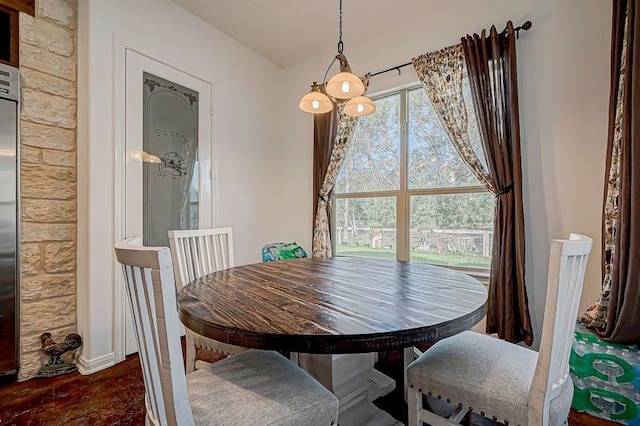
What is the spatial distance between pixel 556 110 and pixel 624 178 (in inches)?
26.8

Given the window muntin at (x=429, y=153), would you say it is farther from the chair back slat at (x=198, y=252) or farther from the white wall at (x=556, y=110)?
the chair back slat at (x=198, y=252)

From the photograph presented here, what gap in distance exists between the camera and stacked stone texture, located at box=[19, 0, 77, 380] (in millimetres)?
1967

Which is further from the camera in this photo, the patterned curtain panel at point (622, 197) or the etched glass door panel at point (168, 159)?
the etched glass door panel at point (168, 159)

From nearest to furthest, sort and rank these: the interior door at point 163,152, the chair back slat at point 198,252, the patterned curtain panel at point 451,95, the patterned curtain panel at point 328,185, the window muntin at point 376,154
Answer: the chair back slat at point 198,252 → the interior door at point 163,152 → the patterned curtain panel at point 451,95 → the window muntin at point 376,154 → the patterned curtain panel at point 328,185

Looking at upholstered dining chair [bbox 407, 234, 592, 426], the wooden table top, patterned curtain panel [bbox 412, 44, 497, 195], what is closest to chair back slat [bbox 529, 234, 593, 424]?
upholstered dining chair [bbox 407, 234, 592, 426]

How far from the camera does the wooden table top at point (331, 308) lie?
2.77 feet

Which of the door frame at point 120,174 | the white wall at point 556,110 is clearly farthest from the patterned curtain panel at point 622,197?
the door frame at point 120,174

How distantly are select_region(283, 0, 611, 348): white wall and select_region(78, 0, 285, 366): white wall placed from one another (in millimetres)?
1946

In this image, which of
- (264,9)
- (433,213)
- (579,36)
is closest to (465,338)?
(433,213)

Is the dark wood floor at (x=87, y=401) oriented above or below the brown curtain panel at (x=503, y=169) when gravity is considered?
below

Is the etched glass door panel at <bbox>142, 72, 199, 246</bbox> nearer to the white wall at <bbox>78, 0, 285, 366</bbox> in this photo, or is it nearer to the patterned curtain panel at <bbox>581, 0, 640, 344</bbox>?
the white wall at <bbox>78, 0, 285, 366</bbox>

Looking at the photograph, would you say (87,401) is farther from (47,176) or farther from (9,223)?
(47,176)

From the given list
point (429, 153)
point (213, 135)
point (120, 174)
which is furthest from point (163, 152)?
point (429, 153)

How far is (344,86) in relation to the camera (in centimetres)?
170
